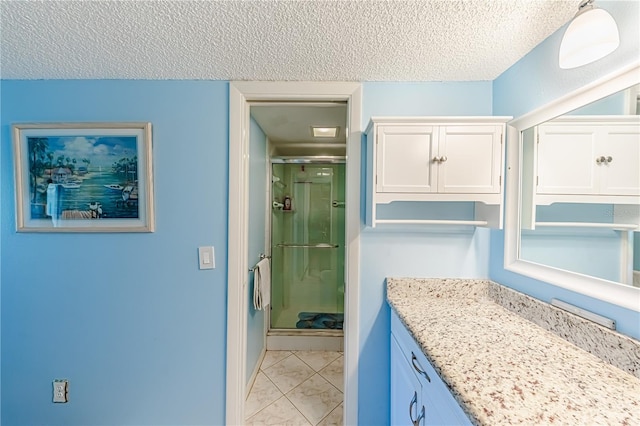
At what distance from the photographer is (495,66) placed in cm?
127

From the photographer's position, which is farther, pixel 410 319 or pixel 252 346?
pixel 252 346

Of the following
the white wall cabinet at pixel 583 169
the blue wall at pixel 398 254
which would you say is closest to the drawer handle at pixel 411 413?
the blue wall at pixel 398 254

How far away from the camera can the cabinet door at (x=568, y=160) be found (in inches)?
36.1

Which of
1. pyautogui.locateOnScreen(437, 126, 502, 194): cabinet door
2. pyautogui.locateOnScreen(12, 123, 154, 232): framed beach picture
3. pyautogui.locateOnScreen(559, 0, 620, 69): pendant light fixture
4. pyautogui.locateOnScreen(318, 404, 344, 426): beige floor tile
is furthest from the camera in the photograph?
pyautogui.locateOnScreen(318, 404, 344, 426): beige floor tile

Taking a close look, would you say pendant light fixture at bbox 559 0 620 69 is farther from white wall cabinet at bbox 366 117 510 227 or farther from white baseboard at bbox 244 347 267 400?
white baseboard at bbox 244 347 267 400

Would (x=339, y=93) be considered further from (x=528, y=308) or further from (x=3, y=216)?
(x=3, y=216)

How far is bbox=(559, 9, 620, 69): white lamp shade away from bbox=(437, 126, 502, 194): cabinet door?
37cm

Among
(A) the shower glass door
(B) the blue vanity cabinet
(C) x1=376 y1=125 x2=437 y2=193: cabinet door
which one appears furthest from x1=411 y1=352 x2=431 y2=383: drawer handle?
(A) the shower glass door

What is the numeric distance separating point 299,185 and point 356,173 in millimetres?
1597

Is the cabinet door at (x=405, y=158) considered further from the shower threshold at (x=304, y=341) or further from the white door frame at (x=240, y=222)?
the shower threshold at (x=304, y=341)

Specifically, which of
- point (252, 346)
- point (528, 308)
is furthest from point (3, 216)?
point (528, 308)

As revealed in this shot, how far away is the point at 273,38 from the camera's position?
108 cm

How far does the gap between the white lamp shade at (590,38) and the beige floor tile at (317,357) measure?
2.45 meters

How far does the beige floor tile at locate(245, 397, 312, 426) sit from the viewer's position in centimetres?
158
